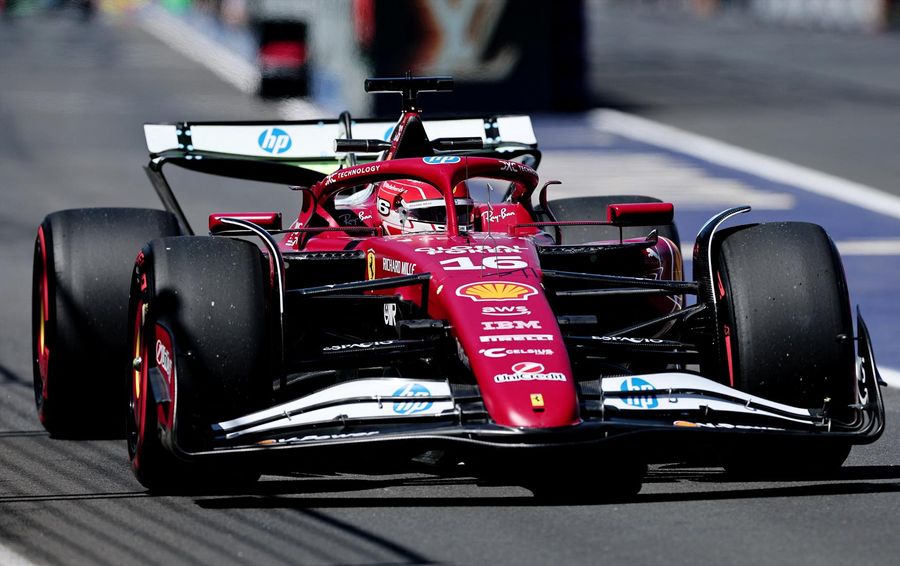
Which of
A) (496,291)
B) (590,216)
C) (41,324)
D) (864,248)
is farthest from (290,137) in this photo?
(864,248)

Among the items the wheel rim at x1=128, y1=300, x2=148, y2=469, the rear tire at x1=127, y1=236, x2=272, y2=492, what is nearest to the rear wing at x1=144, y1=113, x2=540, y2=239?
the wheel rim at x1=128, y1=300, x2=148, y2=469

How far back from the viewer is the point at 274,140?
11.5 m

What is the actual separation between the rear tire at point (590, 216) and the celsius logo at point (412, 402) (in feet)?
11.7

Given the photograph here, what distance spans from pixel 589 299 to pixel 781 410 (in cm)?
150

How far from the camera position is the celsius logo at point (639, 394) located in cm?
745

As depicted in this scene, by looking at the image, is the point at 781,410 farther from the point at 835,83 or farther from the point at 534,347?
the point at 835,83

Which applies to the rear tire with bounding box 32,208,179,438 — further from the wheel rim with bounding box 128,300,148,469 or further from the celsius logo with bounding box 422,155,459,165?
the celsius logo with bounding box 422,155,459,165

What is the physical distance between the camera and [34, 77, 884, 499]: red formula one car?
23.9ft

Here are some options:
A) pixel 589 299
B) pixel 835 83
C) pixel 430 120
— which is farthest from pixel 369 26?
pixel 589 299

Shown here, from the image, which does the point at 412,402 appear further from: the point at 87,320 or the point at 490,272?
the point at 87,320

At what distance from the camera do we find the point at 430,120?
467 inches

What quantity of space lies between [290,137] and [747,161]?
44.7 feet

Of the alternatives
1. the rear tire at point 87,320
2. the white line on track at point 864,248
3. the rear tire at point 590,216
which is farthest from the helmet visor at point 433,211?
the white line on track at point 864,248

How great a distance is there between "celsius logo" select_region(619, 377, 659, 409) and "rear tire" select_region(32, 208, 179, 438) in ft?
9.55
